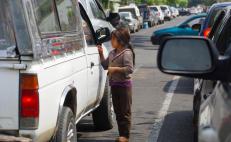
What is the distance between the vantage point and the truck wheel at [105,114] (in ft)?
23.7

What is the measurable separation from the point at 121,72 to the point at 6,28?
84.7 inches

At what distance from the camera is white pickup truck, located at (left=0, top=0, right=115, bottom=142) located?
13.5 feet

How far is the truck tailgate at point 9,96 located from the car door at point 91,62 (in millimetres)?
1956

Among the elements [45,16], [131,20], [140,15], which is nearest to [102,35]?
[45,16]

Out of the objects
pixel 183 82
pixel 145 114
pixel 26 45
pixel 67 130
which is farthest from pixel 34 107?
pixel 183 82

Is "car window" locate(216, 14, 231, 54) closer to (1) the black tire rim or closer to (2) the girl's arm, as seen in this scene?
(1) the black tire rim

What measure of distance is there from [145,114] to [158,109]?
0.51 metres

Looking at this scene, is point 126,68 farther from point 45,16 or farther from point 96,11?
point 96,11

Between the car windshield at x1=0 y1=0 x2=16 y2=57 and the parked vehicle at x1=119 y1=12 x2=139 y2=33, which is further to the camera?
the parked vehicle at x1=119 y1=12 x2=139 y2=33

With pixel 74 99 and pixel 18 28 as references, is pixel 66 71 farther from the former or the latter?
pixel 18 28

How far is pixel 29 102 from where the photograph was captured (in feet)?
13.5

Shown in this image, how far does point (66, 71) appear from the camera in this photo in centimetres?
499

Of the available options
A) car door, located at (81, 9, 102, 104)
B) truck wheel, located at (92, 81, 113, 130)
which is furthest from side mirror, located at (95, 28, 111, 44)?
truck wheel, located at (92, 81, 113, 130)

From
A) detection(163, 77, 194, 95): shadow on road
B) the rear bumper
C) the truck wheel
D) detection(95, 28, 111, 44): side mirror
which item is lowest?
detection(163, 77, 194, 95): shadow on road
